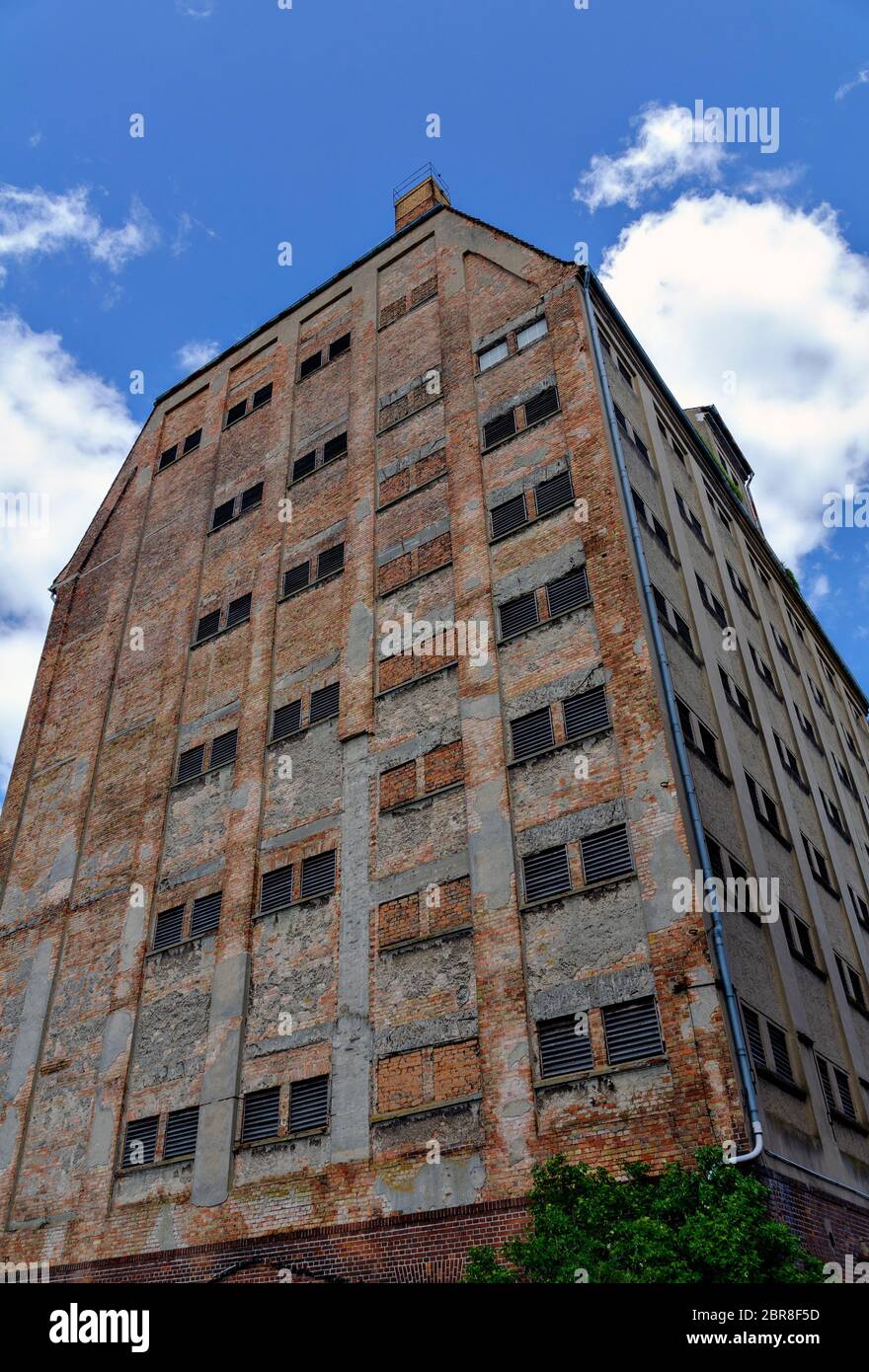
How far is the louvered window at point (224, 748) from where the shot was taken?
24.6m

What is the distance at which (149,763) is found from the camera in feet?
85.5

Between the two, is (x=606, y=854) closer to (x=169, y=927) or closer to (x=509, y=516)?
(x=509, y=516)

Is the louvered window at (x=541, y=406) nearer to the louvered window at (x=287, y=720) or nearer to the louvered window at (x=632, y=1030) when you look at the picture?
the louvered window at (x=287, y=720)

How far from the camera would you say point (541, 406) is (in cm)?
2431

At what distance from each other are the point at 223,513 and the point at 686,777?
17302mm

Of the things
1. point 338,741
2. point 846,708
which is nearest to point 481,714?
point 338,741

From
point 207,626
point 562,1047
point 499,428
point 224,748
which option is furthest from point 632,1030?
point 207,626

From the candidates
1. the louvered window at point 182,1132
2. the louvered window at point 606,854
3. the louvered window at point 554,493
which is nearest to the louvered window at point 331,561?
the louvered window at point 554,493

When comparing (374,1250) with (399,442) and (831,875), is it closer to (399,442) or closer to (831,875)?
(831,875)

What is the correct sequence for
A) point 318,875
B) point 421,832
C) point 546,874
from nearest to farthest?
point 546,874 → point 421,832 → point 318,875

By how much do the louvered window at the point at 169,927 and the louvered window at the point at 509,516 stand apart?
10.6 meters
